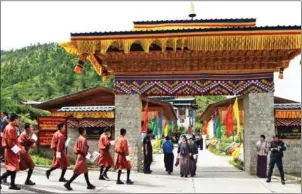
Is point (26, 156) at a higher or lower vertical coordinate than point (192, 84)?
lower

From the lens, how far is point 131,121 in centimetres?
1444

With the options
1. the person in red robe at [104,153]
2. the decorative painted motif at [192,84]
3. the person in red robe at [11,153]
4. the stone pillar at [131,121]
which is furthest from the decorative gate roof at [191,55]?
the person in red robe at [11,153]

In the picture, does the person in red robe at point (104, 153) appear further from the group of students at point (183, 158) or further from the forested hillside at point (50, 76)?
the forested hillside at point (50, 76)

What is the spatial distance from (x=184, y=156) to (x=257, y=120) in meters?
2.68

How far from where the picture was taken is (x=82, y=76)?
180ft

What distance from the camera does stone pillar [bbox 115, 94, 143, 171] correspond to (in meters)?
14.4

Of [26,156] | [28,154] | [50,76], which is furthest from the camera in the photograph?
[50,76]

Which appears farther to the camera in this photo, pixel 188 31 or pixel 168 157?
pixel 168 157

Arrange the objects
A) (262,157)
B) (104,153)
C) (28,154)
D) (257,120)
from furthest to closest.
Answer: (257,120) < (262,157) < (104,153) < (28,154)

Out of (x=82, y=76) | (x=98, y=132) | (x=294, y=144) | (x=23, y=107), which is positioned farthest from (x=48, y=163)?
(x=82, y=76)

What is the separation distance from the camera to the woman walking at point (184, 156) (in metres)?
14.2

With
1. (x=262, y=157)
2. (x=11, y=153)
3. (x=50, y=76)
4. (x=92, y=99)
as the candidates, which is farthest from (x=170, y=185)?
(x=50, y=76)

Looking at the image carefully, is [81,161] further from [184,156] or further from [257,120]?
[257,120]

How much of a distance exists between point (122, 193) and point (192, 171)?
4.92 m
